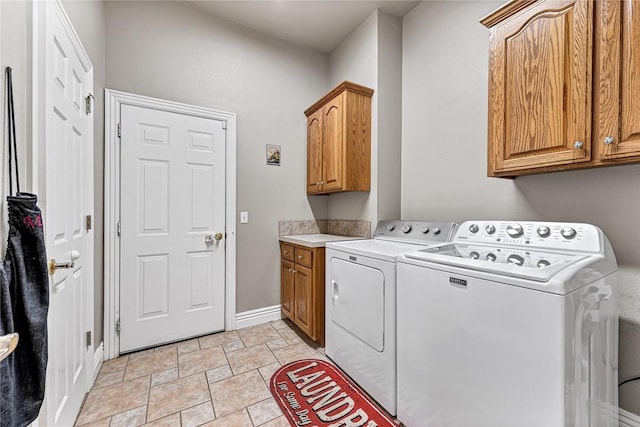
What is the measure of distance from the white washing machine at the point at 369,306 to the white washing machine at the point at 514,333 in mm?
100

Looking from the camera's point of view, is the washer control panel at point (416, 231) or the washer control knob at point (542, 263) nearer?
the washer control knob at point (542, 263)

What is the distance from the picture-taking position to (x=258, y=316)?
2.78 m

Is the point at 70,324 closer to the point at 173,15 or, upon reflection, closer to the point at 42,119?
the point at 42,119

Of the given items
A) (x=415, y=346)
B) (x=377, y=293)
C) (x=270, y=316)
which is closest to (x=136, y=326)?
(x=270, y=316)

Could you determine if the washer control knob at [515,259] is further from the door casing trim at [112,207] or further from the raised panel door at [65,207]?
the door casing trim at [112,207]

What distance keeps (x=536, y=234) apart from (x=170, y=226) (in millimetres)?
2600

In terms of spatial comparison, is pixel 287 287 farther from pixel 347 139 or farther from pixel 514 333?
pixel 514 333

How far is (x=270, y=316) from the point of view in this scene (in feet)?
9.38

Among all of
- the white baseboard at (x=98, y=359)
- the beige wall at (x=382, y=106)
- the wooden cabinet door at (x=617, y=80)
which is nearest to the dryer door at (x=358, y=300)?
the beige wall at (x=382, y=106)

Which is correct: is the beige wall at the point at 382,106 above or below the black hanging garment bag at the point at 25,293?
above

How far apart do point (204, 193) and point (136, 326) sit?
1.23 meters

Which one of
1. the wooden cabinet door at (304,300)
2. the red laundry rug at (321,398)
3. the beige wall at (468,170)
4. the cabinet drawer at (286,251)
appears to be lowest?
the red laundry rug at (321,398)

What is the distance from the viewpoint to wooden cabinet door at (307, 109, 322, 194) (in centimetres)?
281

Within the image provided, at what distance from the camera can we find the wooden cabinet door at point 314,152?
2810 mm
